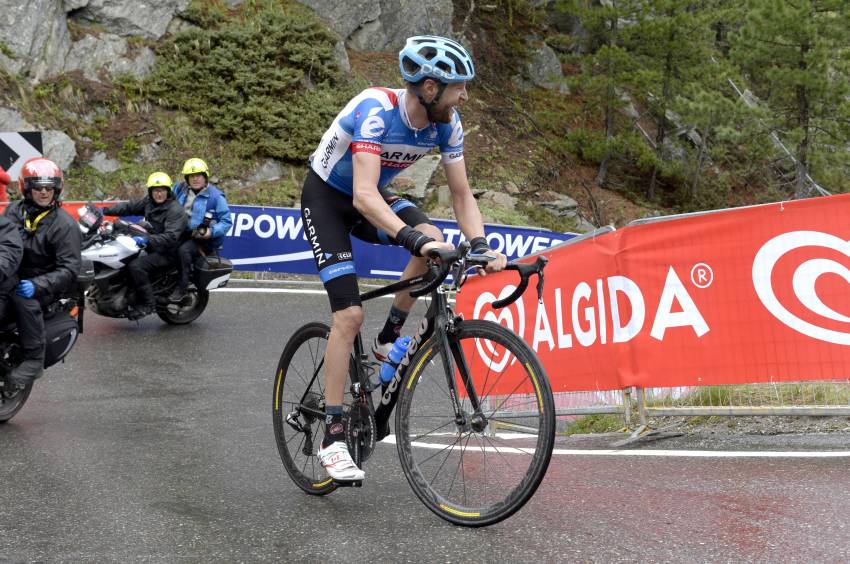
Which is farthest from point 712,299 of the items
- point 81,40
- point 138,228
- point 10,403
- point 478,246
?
point 81,40

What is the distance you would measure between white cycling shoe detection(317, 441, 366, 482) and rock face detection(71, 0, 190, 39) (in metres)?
20.8

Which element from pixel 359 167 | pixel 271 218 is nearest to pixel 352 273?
pixel 359 167

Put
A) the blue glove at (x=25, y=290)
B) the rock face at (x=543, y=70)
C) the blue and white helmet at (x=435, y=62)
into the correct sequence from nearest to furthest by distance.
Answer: the blue and white helmet at (x=435, y=62)
the blue glove at (x=25, y=290)
the rock face at (x=543, y=70)

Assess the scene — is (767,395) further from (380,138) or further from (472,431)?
(380,138)

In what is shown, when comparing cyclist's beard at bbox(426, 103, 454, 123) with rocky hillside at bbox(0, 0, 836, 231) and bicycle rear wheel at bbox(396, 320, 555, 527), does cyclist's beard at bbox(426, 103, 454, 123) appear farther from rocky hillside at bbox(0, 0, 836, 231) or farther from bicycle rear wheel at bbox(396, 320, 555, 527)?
rocky hillside at bbox(0, 0, 836, 231)

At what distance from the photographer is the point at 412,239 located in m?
4.70

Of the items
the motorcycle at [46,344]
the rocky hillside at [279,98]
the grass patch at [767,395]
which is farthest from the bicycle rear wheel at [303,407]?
the rocky hillside at [279,98]

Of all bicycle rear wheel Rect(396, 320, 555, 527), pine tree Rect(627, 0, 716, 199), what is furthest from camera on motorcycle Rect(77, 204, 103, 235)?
pine tree Rect(627, 0, 716, 199)

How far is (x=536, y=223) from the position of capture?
2523cm

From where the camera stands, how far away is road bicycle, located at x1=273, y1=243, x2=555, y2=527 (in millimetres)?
4555

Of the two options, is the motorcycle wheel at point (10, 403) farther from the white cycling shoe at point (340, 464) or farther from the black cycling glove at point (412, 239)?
the black cycling glove at point (412, 239)

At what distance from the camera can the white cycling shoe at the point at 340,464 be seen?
5180 mm

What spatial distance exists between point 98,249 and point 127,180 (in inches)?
394

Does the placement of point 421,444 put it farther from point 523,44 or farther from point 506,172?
point 523,44
